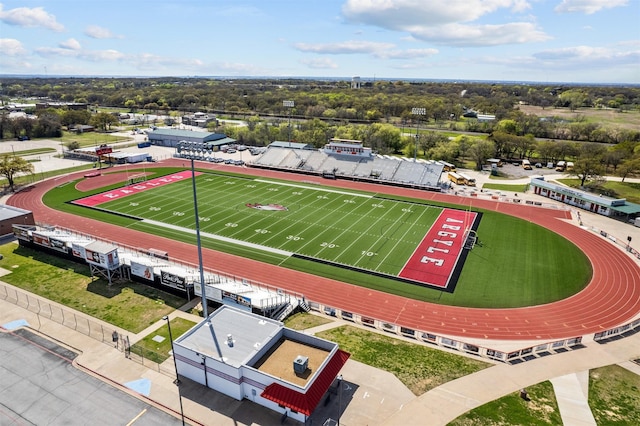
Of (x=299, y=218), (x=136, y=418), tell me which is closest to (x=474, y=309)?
(x=136, y=418)

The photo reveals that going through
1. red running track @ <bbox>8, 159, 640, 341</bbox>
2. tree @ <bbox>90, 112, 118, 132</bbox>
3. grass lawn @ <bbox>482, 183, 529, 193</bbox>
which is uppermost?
tree @ <bbox>90, 112, 118, 132</bbox>

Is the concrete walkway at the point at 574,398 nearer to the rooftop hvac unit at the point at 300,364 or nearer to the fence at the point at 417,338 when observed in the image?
the fence at the point at 417,338

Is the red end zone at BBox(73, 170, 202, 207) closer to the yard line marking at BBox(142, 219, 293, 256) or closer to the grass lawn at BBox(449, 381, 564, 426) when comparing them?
the yard line marking at BBox(142, 219, 293, 256)

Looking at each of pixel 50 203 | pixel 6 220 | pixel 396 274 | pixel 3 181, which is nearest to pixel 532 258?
pixel 396 274

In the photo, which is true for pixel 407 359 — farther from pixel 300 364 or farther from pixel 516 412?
pixel 300 364

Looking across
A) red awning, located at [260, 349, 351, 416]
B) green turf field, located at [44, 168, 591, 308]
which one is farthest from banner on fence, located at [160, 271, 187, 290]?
red awning, located at [260, 349, 351, 416]

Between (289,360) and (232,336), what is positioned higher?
(232,336)

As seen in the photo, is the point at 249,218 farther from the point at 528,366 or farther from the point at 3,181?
the point at 3,181
